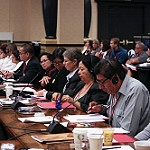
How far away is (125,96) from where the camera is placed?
3145 mm

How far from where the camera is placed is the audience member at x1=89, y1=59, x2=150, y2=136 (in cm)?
307

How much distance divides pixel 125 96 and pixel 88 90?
857 millimetres

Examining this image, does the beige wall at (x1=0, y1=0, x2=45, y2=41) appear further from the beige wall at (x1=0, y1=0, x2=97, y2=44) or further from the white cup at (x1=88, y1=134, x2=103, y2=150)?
the white cup at (x1=88, y1=134, x2=103, y2=150)

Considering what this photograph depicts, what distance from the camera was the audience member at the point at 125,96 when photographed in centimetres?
307

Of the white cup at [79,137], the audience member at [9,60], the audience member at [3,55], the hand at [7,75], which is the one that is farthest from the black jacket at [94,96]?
the audience member at [3,55]

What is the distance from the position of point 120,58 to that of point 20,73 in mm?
2764

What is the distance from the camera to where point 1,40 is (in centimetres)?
1288

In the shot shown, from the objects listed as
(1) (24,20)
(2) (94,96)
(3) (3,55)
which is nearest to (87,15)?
(1) (24,20)

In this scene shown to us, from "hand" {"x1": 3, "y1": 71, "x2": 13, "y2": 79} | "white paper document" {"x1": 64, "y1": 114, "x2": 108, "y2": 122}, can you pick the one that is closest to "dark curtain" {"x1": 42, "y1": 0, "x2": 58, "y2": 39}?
"hand" {"x1": 3, "y1": 71, "x2": 13, "y2": 79}

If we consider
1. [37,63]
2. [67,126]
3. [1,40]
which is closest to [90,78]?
[67,126]

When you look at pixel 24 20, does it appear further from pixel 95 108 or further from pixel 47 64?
pixel 95 108

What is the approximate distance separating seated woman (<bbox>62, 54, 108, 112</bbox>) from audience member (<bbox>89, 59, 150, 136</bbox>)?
23.6 inches

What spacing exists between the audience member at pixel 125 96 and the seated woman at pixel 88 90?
0.60 meters

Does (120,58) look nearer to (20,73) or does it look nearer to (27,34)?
(20,73)
